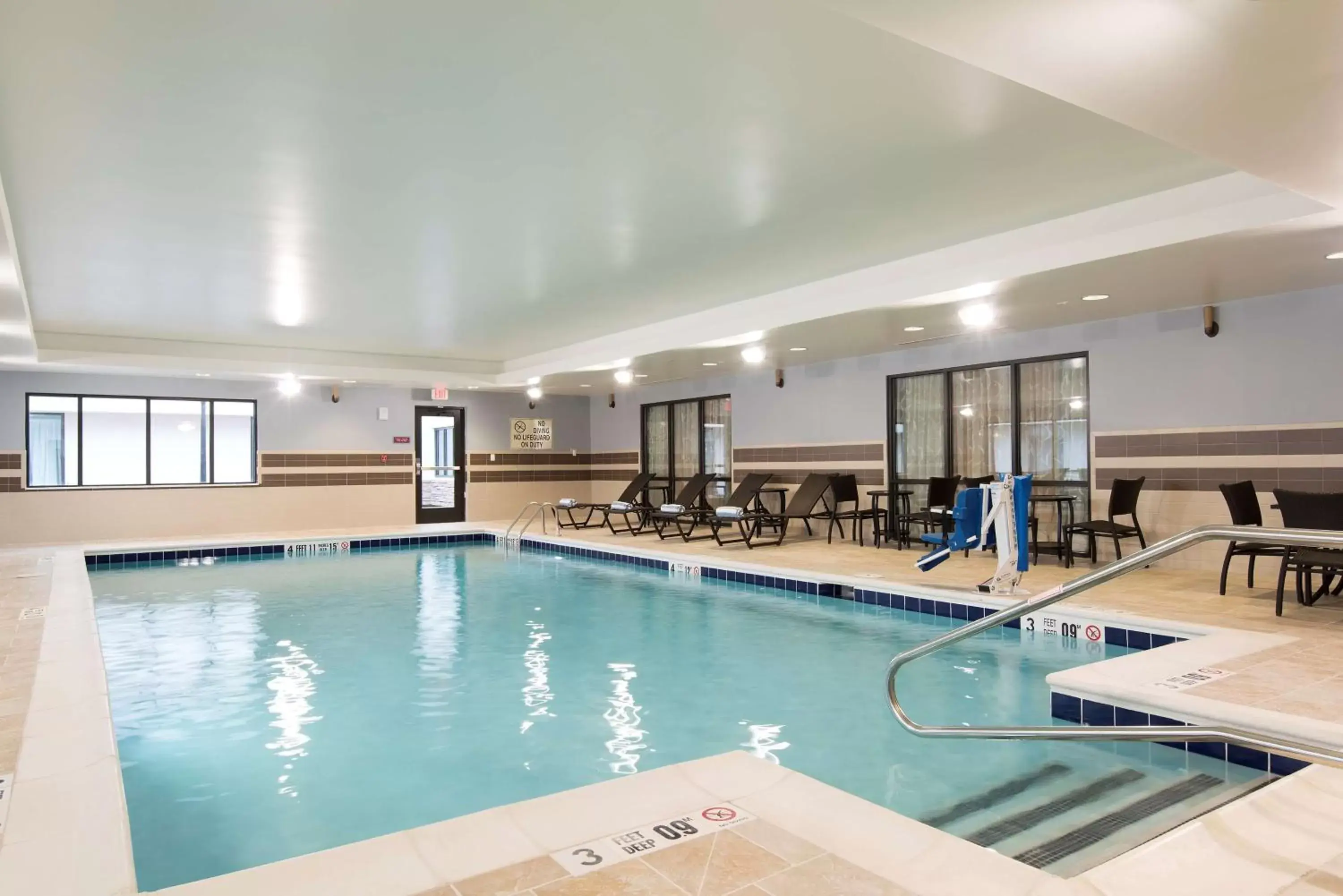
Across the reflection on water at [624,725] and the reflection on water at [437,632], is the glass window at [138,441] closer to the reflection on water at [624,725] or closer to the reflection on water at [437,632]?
the reflection on water at [437,632]

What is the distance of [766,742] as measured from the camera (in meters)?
3.49

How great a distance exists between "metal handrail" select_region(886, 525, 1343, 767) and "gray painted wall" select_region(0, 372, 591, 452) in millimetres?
11035

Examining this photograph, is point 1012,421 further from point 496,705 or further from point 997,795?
point 496,705

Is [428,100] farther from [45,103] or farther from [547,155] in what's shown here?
[45,103]

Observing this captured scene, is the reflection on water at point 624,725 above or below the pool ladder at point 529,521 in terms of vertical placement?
below

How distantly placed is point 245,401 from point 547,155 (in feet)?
31.2

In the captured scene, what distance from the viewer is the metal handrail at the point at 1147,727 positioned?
1.87 m

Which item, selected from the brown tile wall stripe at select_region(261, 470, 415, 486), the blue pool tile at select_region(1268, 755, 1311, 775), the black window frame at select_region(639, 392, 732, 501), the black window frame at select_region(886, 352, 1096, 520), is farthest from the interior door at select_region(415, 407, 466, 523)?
the blue pool tile at select_region(1268, 755, 1311, 775)

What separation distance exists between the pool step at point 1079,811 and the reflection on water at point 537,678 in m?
1.89

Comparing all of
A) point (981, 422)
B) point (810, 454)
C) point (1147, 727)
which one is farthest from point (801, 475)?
point (1147, 727)

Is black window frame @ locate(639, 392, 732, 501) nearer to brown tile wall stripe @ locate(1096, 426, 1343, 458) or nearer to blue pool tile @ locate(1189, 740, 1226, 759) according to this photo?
brown tile wall stripe @ locate(1096, 426, 1343, 458)

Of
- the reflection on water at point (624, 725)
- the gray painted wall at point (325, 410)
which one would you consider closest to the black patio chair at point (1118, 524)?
the reflection on water at point (624, 725)

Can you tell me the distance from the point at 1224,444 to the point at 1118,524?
98 cm

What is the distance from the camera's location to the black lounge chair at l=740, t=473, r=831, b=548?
945 centimetres
